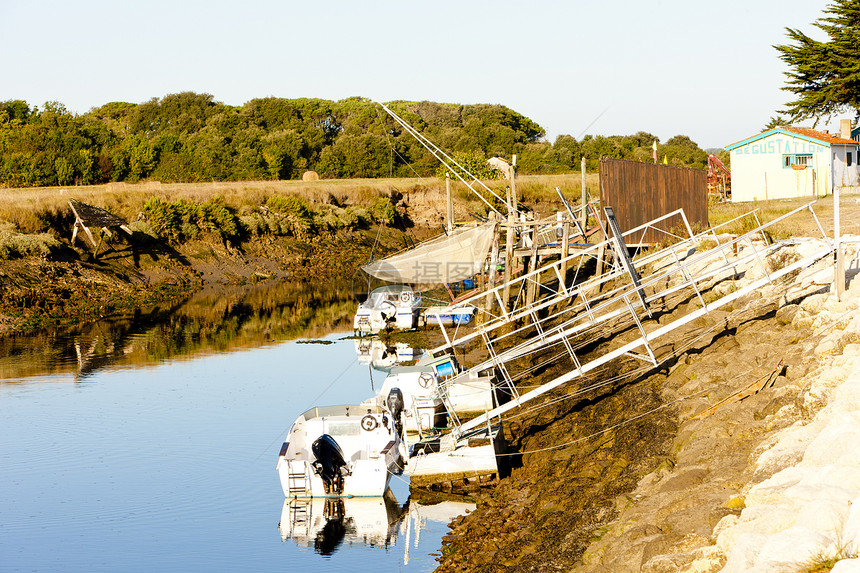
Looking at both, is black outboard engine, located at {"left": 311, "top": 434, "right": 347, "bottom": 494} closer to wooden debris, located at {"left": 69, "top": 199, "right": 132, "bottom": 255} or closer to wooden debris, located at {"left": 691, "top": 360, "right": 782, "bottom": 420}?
wooden debris, located at {"left": 691, "top": 360, "right": 782, "bottom": 420}

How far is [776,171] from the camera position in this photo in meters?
44.4

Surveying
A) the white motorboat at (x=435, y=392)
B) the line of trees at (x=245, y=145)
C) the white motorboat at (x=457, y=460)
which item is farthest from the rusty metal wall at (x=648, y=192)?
the line of trees at (x=245, y=145)

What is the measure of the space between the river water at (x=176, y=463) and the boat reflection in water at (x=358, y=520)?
4 cm

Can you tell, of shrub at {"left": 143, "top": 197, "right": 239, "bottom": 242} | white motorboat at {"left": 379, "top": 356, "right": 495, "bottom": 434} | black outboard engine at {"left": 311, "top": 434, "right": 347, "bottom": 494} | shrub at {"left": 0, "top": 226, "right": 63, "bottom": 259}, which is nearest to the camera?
black outboard engine at {"left": 311, "top": 434, "right": 347, "bottom": 494}

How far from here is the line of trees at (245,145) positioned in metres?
66.4

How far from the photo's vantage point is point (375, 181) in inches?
2876

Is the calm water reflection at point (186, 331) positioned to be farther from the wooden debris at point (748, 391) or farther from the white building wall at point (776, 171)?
the white building wall at point (776, 171)

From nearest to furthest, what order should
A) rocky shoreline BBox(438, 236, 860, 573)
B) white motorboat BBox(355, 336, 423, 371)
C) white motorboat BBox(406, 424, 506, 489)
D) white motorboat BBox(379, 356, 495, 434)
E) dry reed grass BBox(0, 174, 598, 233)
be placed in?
rocky shoreline BBox(438, 236, 860, 573) < white motorboat BBox(406, 424, 506, 489) < white motorboat BBox(379, 356, 495, 434) < white motorboat BBox(355, 336, 423, 371) < dry reed grass BBox(0, 174, 598, 233)

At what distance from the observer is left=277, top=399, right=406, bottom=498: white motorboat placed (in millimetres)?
16578

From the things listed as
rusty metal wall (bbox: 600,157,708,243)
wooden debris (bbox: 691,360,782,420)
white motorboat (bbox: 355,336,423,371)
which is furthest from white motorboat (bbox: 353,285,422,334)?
wooden debris (bbox: 691,360,782,420)

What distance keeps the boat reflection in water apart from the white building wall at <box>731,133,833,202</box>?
32.8m

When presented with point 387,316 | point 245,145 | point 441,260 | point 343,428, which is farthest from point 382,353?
point 245,145

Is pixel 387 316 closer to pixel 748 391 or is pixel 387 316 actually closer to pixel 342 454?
pixel 342 454

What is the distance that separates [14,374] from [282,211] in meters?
32.4
